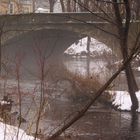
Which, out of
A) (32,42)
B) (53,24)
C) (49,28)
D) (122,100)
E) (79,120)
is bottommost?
(79,120)

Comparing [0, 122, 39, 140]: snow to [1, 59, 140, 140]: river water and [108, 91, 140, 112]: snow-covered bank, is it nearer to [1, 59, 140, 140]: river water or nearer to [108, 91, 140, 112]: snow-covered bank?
[1, 59, 140, 140]: river water

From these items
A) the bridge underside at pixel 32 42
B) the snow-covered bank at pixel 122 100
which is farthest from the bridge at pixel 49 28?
the snow-covered bank at pixel 122 100

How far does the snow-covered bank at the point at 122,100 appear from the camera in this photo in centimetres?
1469

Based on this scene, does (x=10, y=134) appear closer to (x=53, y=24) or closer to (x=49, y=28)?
(x=53, y=24)

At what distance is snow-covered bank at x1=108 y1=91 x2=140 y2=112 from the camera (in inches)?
578

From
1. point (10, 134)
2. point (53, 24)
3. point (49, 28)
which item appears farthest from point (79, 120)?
point (49, 28)

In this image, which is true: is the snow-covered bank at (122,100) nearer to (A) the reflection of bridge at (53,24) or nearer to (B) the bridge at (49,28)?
(B) the bridge at (49,28)

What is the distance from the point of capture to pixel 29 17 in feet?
90.7

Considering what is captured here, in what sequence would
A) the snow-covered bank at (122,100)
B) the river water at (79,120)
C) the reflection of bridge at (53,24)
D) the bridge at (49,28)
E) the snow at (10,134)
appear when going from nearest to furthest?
1. the snow at (10,134)
2. the river water at (79,120)
3. the snow-covered bank at (122,100)
4. the bridge at (49,28)
5. the reflection of bridge at (53,24)

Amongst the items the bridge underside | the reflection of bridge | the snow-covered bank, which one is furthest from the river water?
the bridge underside

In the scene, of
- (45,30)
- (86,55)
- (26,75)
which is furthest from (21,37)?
(86,55)

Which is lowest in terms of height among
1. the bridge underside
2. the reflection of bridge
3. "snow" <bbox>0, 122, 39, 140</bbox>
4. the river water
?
Result: the river water

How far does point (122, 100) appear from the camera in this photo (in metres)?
15.0

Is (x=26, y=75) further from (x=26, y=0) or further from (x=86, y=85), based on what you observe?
(x=26, y=0)
